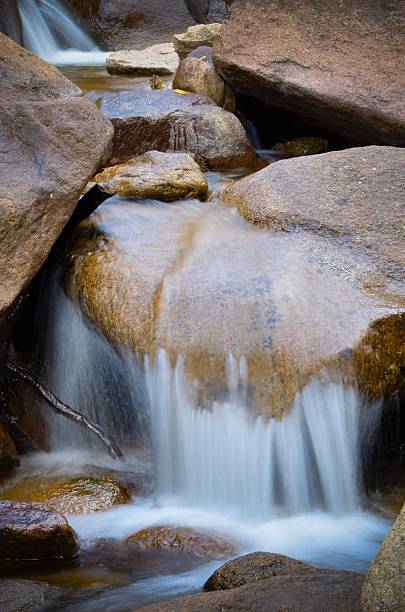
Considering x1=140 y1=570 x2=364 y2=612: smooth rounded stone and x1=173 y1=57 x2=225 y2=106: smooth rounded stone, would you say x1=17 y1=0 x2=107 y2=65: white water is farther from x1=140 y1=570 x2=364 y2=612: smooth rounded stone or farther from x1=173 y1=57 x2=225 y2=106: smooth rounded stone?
x1=140 y1=570 x2=364 y2=612: smooth rounded stone

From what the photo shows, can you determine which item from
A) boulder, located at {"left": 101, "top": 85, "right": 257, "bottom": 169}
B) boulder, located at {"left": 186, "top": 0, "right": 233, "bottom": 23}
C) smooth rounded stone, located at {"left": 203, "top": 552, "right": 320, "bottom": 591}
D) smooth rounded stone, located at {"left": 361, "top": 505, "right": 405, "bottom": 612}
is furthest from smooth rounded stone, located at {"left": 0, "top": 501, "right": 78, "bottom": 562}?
boulder, located at {"left": 186, "top": 0, "right": 233, "bottom": 23}

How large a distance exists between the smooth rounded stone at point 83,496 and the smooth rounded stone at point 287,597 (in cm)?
160

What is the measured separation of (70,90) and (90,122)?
1.31 feet

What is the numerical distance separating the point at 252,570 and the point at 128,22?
1137 centimetres

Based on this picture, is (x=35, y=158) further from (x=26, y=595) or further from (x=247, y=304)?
(x=26, y=595)

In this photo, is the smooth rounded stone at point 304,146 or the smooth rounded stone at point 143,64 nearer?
the smooth rounded stone at point 304,146

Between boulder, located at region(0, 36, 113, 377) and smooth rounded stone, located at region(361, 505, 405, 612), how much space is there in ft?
8.31

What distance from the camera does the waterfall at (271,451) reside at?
4.54 meters

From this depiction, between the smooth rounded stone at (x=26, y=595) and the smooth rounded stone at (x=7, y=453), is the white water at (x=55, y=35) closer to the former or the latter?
the smooth rounded stone at (x=7, y=453)

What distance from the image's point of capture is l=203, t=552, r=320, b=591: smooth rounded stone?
331 centimetres

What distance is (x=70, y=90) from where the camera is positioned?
5348 millimetres

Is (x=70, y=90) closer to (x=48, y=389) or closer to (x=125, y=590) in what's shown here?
(x=48, y=389)

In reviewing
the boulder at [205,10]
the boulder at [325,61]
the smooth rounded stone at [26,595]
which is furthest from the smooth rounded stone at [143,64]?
the smooth rounded stone at [26,595]

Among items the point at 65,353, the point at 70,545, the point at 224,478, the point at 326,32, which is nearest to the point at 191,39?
the point at 326,32
